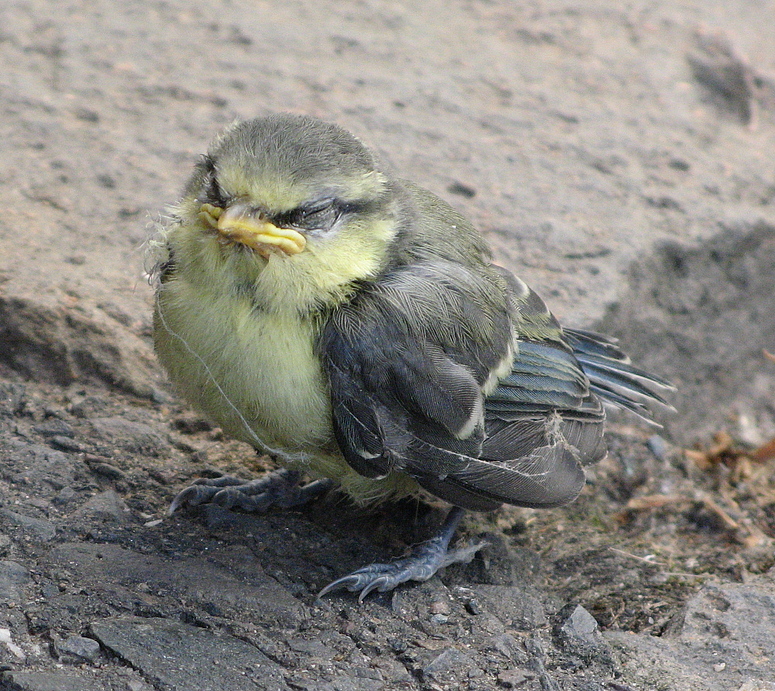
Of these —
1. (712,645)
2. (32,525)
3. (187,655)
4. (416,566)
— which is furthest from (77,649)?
(712,645)

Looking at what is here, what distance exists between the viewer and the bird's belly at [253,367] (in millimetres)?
2758

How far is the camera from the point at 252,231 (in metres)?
2.55

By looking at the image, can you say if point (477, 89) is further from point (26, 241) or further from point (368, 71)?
point (26, 241)

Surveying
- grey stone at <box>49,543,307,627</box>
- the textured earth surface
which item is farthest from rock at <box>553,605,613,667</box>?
grey stone at <box>49,543,307,627</box>

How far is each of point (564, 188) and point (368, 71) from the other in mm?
1529

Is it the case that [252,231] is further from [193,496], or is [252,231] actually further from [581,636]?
[581,636]

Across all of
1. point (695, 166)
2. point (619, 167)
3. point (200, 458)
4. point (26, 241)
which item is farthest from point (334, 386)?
point (695, 166)

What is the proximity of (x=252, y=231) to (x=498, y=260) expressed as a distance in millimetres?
2136

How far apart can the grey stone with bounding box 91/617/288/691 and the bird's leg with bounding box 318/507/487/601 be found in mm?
375

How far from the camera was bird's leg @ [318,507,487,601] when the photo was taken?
2.97 meters

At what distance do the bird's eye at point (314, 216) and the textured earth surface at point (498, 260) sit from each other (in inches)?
44.1

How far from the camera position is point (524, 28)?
6520 mm

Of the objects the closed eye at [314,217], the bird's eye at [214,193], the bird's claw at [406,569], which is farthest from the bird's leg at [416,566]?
the bird's eye at [214,193]

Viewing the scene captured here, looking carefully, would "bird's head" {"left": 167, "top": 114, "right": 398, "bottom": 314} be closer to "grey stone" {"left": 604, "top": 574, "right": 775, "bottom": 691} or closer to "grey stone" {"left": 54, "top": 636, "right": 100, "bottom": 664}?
"grey stone" {"left": 54, "top": 636, "right": 100, "bottom": 664}
